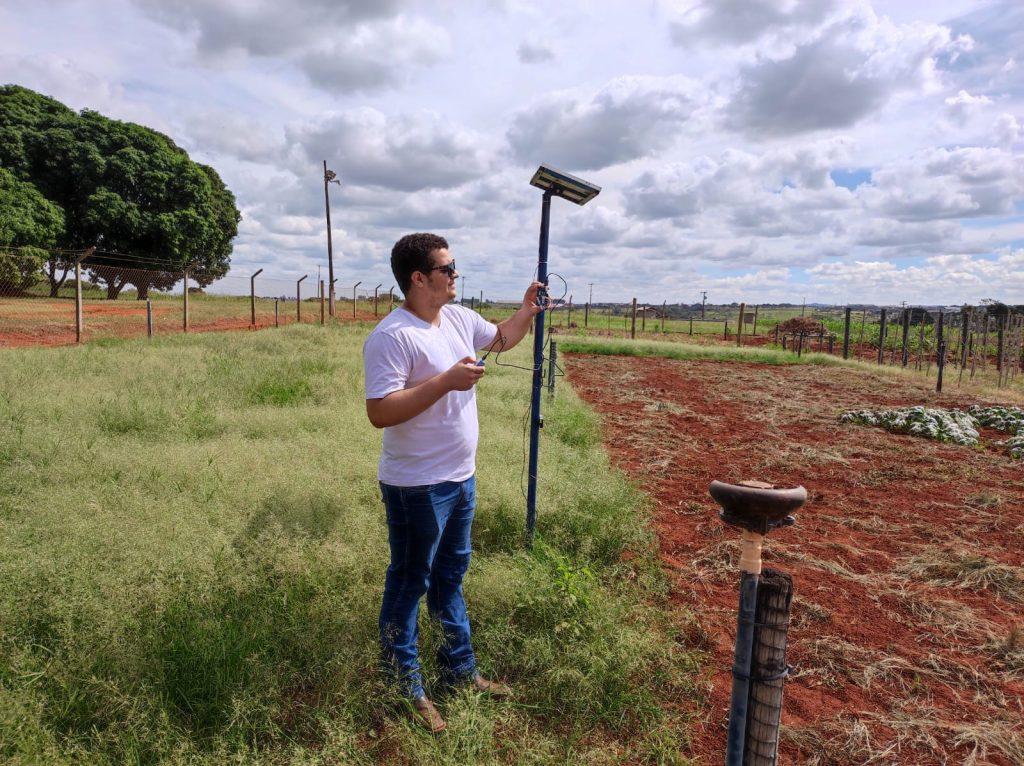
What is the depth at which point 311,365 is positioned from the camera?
896 centimetres

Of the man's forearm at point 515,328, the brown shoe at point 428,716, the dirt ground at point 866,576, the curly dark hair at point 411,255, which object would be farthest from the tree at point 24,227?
the brown shoe at point 428,716

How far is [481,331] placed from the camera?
107 inches

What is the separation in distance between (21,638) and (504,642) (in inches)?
80.1

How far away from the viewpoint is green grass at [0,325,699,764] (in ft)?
6.93

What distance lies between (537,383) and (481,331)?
3.05ft

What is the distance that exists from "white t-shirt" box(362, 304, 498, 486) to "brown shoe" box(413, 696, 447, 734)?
0.86 metres

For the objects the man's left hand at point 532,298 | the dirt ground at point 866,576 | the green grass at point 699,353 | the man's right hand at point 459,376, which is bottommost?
the dirt ground at point 866,576

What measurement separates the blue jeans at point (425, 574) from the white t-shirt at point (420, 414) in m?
0.07

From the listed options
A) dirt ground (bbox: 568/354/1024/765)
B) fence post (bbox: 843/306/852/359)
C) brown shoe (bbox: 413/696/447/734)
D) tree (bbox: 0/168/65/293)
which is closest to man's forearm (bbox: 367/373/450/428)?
brown shoe (bbox: 413/696/447/734)

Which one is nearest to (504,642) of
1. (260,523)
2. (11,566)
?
(260,523)

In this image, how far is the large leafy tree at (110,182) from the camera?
71.4ft

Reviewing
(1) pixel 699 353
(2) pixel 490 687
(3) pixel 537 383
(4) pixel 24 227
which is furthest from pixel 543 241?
(4) pixel 24 227

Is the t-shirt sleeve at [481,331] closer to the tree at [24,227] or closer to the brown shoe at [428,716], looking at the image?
the brown shoe at [428,716]

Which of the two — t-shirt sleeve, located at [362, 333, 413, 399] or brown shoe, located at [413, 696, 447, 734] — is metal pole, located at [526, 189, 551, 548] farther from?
brown shoe, located at [413, 696, 447, 734]
